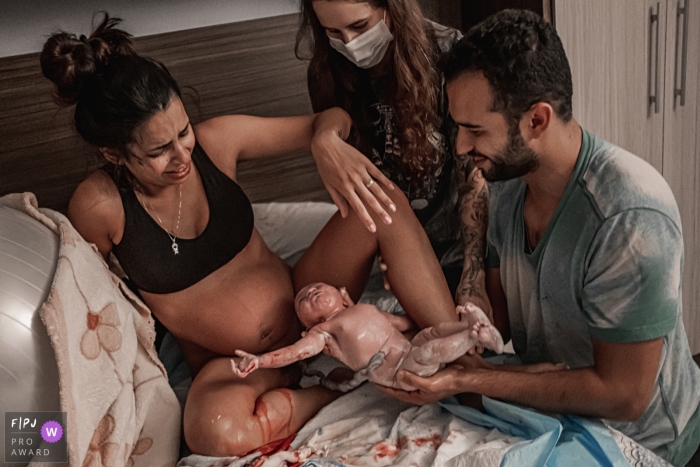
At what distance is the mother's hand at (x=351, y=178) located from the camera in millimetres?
1547

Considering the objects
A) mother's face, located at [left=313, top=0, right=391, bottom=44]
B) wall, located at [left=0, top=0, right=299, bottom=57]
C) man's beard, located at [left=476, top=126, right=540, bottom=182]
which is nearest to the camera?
man's beard, located at [left=476, top=126, right=540, bottom=182]

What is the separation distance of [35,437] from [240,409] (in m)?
0.43

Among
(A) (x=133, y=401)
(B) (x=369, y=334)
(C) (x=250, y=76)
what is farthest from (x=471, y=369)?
(C) (x=250, y=76)

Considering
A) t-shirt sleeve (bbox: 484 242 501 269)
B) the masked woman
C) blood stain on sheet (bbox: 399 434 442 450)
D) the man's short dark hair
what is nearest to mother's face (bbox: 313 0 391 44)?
the masked woman

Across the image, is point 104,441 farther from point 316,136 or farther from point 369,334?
point 316,136

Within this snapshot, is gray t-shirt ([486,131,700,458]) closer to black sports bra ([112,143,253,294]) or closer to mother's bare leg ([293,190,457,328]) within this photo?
mother's bare leg ([293,190,457,328])

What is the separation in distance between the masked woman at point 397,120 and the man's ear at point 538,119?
1.15 ft

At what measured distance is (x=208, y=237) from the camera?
1.72 m

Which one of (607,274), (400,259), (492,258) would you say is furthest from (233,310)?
(607,274)

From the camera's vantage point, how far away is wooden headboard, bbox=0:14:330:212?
1934 mm

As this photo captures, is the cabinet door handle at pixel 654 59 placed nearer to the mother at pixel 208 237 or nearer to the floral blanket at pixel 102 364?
the mother at pixel 208 237

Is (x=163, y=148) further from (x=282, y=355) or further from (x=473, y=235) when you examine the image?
(x=473, y=235)

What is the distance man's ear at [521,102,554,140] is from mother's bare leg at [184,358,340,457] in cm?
79

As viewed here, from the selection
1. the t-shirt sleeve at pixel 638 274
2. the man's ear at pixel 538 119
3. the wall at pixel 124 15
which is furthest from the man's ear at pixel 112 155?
the t-shirt sleeve at pixel 638 274
